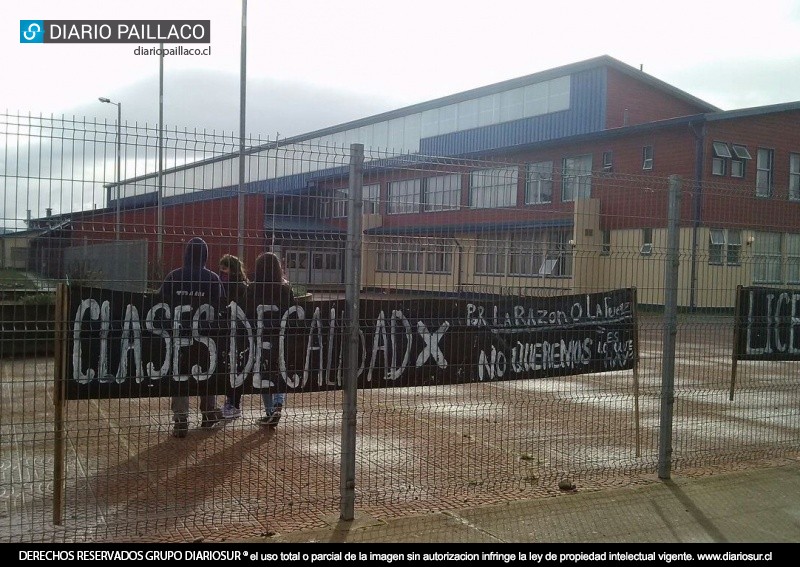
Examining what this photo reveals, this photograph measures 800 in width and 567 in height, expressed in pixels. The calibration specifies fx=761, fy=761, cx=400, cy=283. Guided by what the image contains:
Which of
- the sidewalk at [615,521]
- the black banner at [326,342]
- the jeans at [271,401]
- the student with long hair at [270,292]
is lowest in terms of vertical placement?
the sidewalk at [615,521]

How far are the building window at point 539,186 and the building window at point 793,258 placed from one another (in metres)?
3.04

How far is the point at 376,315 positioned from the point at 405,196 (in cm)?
91

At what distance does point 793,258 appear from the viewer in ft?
25.2

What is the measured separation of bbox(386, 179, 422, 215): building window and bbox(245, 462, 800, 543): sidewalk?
2199mm

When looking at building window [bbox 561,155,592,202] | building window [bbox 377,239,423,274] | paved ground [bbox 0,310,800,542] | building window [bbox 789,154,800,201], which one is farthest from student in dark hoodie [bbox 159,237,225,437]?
building window [bbox 789,154,800,201]

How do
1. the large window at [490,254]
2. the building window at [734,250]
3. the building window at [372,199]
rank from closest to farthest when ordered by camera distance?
1. the building window at [372,199]
2. the large window at [490,254]
3. the building window at [734,250]

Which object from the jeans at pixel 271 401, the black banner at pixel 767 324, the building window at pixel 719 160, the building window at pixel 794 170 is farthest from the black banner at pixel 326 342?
the building window at pixel 719 160

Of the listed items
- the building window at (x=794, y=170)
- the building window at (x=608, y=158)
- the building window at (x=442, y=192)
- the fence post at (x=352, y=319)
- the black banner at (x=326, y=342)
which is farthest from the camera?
the building window at (x=608, y=158)

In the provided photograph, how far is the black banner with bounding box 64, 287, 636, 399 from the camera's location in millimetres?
4746

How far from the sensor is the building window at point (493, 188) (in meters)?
5.85

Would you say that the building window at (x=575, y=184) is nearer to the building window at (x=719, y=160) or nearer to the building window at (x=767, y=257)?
the building window at (x=767, y=257)

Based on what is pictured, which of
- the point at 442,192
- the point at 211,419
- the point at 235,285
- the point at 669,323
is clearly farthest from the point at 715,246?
the point at 211,419

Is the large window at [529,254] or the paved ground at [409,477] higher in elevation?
the large window at [529,254]
